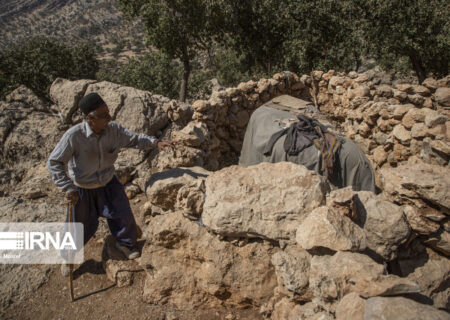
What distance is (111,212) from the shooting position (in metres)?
3.12

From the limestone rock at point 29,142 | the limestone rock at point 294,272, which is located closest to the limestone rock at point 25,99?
the limestone rock at point 29,142

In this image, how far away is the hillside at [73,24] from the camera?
50094mm

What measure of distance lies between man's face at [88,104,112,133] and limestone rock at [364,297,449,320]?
8.46ft

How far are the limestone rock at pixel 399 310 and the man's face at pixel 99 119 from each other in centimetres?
258

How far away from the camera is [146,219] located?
3.65 m

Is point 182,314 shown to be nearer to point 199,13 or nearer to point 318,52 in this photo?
point 199,13

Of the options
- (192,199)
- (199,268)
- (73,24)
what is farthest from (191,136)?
(73,24)

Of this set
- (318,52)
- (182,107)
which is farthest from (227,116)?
(318,52)

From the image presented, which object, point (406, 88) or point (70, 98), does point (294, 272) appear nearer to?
point (70, 98)

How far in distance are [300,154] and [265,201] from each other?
189 cm

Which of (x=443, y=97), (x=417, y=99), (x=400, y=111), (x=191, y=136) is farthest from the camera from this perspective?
(x=417, y=99)

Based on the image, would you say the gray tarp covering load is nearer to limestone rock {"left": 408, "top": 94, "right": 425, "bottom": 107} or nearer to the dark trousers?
the dark trousers

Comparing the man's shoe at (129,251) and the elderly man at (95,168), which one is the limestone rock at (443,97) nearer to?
the elderly man at (95,168)

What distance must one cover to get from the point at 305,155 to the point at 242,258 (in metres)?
2.12
